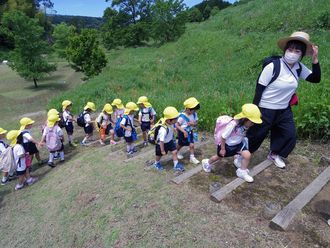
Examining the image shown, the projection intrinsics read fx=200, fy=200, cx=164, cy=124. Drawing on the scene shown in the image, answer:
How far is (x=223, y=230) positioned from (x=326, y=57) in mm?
7022

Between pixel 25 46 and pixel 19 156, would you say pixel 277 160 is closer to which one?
pixel 19 156

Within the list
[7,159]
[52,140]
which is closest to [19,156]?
[7,159]

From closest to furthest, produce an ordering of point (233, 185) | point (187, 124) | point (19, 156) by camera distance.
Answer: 1. point (233, 185)
2. point (187, 124)
3. point (19, 156)

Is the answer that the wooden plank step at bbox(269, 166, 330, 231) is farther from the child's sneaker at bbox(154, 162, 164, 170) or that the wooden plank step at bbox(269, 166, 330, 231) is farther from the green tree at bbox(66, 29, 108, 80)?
the green tree at bbox(66, 29, 108, 80)

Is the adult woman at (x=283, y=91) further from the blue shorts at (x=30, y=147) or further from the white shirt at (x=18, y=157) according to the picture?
the blue shorts at (x=30, y=147)

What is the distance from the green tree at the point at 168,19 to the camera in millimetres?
27516

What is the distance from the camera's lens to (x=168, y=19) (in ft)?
91.5

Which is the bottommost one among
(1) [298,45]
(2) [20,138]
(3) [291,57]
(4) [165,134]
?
(2) [20,138]

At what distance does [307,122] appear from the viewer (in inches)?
175

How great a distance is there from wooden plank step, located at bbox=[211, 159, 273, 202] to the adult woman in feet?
0.82

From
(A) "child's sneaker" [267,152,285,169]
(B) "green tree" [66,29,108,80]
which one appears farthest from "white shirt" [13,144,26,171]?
(B) "green tree" [66,29,108,80]

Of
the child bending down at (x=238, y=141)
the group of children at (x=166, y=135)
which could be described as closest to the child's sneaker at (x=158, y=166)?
the group of children at (x=166, y=135)

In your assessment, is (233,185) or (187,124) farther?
(187,124)

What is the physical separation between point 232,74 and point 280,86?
612 cm
